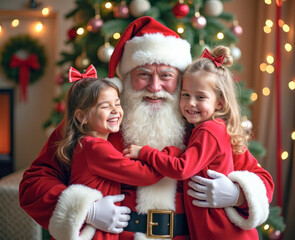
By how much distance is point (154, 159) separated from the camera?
153 centimetres

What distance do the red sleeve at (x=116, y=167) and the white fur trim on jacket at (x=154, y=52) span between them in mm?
582

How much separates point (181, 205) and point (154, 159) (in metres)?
0.32

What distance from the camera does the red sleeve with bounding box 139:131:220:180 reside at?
4.90 feet

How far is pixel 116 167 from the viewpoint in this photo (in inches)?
59.7

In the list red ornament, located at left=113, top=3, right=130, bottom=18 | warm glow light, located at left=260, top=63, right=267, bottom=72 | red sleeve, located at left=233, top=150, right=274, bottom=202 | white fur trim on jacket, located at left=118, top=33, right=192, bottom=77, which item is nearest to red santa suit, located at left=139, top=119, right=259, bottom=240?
red sleeve, located at left=233, top=150, right=274, bottom=202

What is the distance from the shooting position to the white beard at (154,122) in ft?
5.88

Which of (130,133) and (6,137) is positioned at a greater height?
(130,133)

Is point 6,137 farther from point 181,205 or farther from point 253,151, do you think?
point 181,205

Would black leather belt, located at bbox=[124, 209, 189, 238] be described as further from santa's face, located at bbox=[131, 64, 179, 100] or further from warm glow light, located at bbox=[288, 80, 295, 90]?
warm glow light, located at bbox=[288, 80, 295, 90]

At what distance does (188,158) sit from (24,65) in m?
4.06

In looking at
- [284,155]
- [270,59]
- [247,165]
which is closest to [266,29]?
[270,59]

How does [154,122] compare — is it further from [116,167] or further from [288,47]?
[288,47]

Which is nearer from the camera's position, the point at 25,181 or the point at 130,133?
the point at 25,181

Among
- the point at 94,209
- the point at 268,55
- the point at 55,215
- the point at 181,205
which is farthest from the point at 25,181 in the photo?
the point at 268,55
